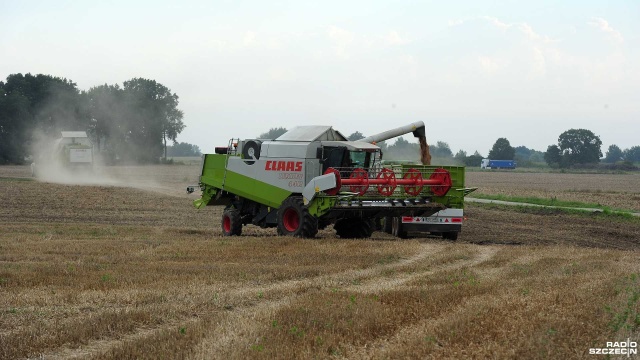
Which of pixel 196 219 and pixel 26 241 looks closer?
pixel 26 241

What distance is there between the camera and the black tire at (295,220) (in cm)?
2080

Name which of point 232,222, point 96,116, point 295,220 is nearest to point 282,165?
point 295,220

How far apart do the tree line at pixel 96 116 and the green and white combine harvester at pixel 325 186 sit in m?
62.7

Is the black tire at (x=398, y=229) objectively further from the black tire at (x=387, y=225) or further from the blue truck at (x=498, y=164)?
the blue truck at (x=498, y=164)

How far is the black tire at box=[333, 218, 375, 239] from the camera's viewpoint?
22.7 m

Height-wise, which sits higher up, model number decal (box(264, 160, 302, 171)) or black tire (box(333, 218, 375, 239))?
model number decal (box(264, 160, 302, 171))

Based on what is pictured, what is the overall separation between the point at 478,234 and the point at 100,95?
67.5m

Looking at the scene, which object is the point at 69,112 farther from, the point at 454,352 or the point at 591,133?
the point at 591,133

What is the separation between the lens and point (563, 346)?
7992 millimetres

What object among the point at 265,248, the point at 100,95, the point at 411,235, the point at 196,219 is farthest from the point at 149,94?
the point at 265,248

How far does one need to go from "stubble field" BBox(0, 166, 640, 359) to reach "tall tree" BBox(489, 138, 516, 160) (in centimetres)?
14377

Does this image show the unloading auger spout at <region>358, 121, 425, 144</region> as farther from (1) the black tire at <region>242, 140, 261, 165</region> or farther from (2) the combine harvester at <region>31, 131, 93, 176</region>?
(2) the combine harvester at <region>31, 131, 93, 176</region>

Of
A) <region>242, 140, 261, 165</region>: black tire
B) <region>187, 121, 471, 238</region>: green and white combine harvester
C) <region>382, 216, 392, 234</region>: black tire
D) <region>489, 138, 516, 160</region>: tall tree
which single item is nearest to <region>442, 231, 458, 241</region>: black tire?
<region>187, 121, 471, 238</region>: green and white combine harvester

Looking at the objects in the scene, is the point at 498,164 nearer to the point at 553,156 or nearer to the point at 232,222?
the point at 553,156
